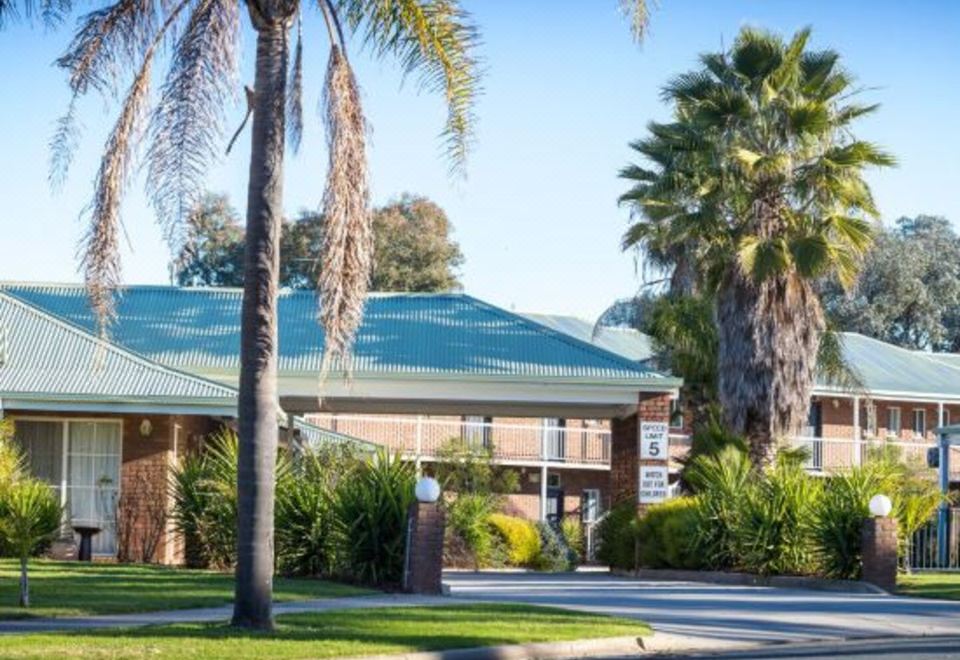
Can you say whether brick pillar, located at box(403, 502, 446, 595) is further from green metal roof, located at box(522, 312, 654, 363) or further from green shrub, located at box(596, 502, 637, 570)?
green metal roof, located at box(522, 312, 654, 363)

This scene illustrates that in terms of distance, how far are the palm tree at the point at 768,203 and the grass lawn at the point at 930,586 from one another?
17.7 ft

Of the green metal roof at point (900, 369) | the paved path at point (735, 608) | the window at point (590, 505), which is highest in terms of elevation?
the green metal roof at point (900, 369)

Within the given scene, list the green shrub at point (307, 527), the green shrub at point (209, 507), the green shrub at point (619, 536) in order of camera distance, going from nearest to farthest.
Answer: the green shrub at point (307, 527) < the green shrub at point (209, 507) < the green shrub at point (619, 536)

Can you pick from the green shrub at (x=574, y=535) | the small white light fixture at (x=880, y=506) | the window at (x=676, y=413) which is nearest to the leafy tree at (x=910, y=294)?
the window at (x=676, y=413)

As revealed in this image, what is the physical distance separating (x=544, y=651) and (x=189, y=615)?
12.6 ft

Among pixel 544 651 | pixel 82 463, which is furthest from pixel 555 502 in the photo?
pixel 544 651

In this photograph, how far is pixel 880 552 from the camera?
24984 mm

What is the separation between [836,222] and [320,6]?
17.3m

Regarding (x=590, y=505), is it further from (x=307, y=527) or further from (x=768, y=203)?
(x=307, y=527)

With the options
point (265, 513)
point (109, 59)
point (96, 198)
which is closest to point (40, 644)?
point (265, 513)

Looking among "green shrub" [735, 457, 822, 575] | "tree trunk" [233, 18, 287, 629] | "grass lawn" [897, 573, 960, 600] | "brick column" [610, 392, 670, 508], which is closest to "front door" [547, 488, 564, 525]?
"brick column" [610, 392, 670, 508]

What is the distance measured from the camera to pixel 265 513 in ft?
51.7

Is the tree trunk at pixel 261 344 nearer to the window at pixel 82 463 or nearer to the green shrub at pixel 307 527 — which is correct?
the green shrub at pixel 307 527

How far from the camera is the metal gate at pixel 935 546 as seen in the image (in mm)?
33250
